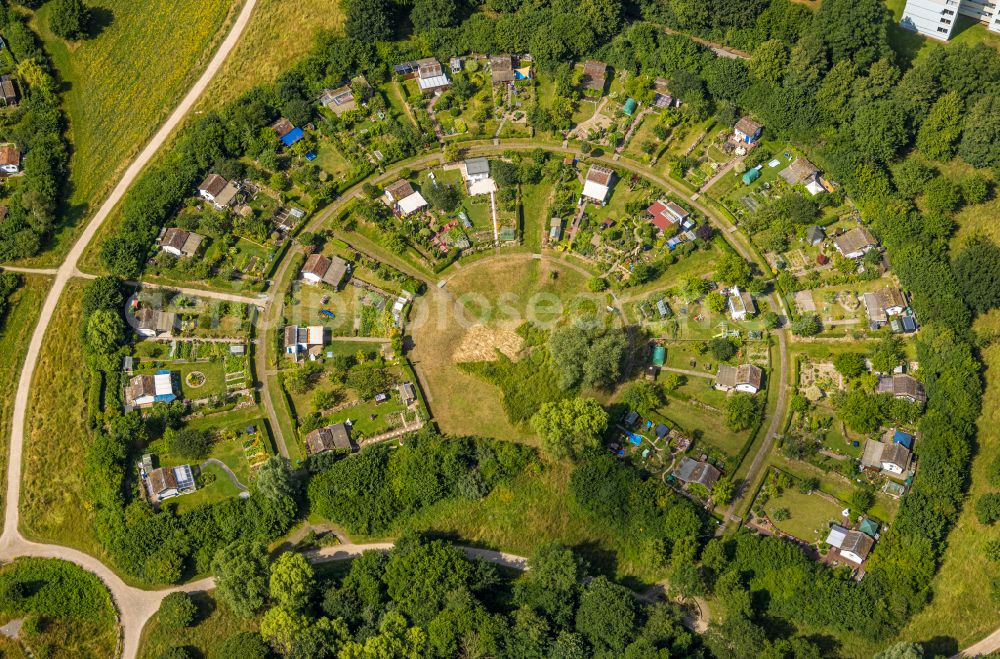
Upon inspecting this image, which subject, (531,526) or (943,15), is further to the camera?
(943,15)

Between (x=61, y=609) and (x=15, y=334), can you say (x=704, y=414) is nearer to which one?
(x=61, y=609)

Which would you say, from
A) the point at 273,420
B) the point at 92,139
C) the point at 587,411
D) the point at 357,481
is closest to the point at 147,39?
the point at 92,139

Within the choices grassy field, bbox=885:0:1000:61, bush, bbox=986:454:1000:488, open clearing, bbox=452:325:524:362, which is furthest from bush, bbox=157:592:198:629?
grassy field, bbox=885:0:1000:61

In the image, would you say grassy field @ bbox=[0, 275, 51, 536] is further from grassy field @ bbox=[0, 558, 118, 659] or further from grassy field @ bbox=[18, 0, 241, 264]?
grassy field @ bbox=[0, 558, 118, 659]

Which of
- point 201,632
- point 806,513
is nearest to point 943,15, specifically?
point 806,513

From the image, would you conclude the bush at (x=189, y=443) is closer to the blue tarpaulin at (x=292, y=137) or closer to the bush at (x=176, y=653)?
the bush at (x=176, y=653)

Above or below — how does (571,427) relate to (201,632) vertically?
above
